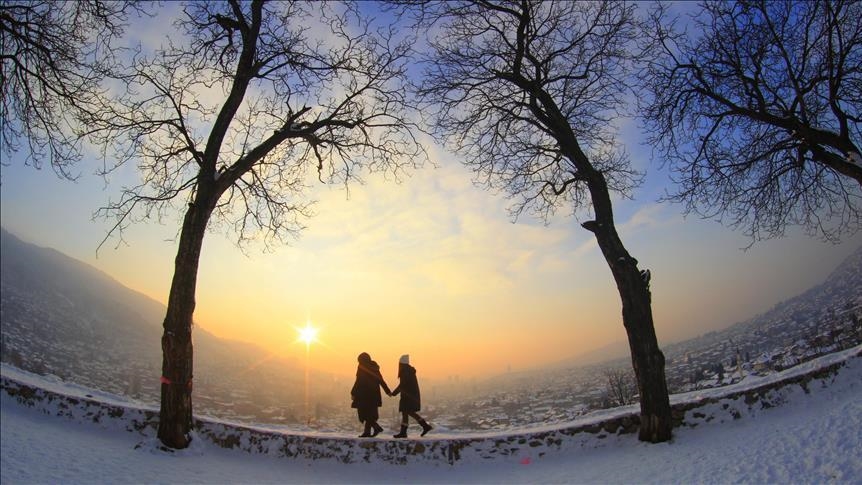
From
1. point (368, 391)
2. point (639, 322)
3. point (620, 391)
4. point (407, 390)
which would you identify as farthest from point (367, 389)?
point (620, 391)

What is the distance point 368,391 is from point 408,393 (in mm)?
867

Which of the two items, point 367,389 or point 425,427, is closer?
point 425,427

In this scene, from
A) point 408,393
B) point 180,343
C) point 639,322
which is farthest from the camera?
point 408,393

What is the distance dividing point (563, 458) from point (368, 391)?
4173mm

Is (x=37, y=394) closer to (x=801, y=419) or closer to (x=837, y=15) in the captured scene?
(x=801, y=419)

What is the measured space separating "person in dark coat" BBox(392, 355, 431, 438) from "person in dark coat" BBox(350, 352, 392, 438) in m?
0.32

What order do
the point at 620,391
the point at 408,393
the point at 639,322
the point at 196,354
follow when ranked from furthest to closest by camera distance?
the point at 196,354, the point at 620,391, the point at 408,393, the point at 639,322

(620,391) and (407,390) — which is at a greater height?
(407,390)

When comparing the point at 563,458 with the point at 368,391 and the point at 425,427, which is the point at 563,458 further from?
the point at 368,391

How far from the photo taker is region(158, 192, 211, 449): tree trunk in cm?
718

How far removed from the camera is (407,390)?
31.4ft

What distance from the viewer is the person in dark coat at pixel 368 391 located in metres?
9.29

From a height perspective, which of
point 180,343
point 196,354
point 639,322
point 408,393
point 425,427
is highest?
point 639,322

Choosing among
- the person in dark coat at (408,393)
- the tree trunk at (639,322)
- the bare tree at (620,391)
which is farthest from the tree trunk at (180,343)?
the bare tree at (620,391)
